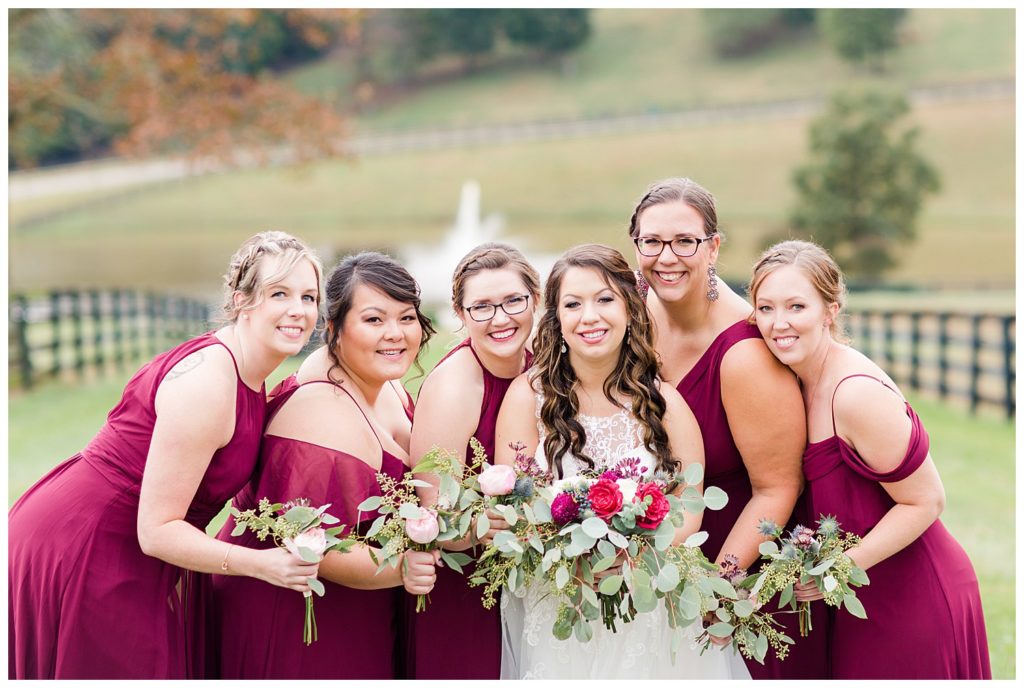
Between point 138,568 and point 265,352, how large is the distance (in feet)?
3.54

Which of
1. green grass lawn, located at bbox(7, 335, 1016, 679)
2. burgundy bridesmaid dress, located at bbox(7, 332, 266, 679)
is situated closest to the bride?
burgundy bridesmaid dress, located at bbox(7, 332, 266, 679)

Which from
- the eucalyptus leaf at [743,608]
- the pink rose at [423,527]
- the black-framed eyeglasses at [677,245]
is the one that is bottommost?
the eucalyptus leaf at [743,608]

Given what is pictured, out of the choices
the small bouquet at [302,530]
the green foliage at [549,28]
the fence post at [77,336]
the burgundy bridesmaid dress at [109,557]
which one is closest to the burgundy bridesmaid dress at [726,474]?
the small bouquet at [302,530]

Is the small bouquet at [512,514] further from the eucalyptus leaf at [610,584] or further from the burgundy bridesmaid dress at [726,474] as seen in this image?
the burgundy bridesmaid dress at [726,474]

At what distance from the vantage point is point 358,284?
4.16 m

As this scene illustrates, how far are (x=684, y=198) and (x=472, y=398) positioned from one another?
4.26 feet

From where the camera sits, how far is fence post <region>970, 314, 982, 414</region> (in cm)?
1512

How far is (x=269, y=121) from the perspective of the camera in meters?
21.2

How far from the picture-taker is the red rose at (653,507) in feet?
12.0

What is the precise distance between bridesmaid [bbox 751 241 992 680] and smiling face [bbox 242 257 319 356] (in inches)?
76.3

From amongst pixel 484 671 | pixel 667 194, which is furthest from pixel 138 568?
pixel 667 194

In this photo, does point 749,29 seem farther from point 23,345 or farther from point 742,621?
point 742,621

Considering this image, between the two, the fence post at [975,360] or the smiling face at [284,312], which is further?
the fence post at [975,360]

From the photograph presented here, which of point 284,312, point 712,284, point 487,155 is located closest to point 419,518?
point 284,312
